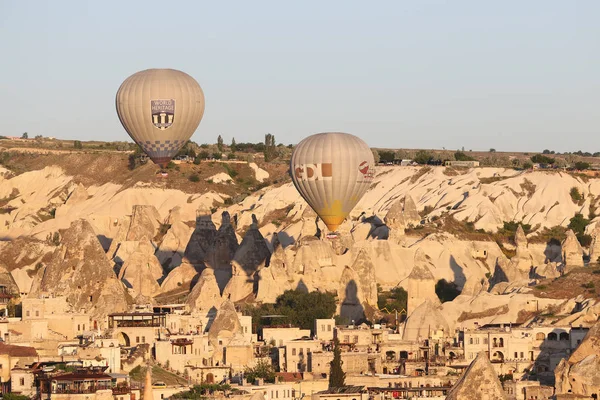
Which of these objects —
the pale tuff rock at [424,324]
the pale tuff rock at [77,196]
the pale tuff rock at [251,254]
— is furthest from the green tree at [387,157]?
the pale tuff rock at [424,324]

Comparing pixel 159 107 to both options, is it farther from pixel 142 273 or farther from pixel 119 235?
pixel 119 235

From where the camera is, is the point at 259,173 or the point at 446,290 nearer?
the point at 446,290

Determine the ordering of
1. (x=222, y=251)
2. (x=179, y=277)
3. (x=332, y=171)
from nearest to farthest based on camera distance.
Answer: (x=332, y=171), (x=179, y=277), (x=222, y=251)

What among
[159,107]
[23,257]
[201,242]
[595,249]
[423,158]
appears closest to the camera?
[159,107]

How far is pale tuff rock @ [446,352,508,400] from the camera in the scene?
193ft

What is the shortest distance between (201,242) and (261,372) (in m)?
38.1

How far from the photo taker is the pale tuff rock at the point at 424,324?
95.8 meters

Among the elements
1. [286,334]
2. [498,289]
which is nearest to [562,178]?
[498,289]

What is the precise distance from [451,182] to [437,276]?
30.3 m

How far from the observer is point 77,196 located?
15475 cm

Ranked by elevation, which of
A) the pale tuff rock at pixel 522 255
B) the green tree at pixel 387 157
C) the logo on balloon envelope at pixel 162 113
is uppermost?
the logo on balloon envelope at pixel 162 113

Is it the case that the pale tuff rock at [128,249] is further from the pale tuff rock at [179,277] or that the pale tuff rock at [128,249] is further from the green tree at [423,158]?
the green tree at [423,158]

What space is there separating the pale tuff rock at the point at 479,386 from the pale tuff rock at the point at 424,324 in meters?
35.5

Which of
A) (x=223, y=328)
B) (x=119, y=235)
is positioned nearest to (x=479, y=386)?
(x=223, y=328)
